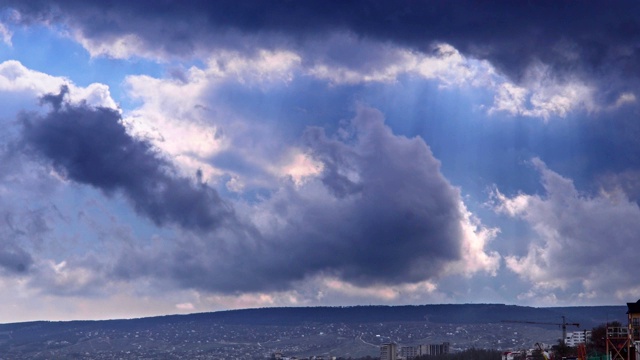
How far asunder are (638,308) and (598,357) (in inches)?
588

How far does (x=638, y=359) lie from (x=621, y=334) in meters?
23.6

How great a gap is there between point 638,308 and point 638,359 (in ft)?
56.0

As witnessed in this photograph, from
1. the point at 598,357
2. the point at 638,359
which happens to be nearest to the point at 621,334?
the point at 598,357

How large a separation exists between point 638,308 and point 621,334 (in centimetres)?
924

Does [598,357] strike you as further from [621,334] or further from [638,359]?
[638,359]

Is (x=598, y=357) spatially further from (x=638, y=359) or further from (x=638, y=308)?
(x=638, y=359)

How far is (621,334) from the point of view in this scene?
19400 centimetres

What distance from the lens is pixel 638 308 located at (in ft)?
611

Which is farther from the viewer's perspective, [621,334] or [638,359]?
[621,334]

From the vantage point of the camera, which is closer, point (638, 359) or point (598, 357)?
point (638, 359)

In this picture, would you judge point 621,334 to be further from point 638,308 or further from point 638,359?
point 638,359

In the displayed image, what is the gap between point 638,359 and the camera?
171 m
